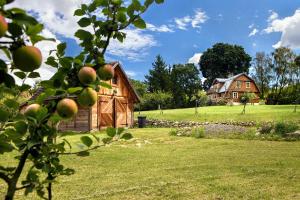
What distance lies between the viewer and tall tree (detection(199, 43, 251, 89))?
82.4m

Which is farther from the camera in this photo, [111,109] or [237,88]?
[237,88]

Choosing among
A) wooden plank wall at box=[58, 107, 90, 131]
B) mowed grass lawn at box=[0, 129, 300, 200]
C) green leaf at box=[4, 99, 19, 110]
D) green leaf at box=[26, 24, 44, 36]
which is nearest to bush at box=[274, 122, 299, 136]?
mowed grass lawn at box=[0, 129, 300, 200]

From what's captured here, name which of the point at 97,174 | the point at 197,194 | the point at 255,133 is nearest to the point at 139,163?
the point at 97,174

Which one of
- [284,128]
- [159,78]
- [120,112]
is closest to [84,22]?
[284,128]

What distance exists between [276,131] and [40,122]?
18.1 m

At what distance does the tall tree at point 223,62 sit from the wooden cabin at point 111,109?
5548 cm

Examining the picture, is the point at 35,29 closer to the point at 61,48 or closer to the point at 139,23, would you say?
the point at 61,48

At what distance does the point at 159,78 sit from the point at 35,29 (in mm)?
66364

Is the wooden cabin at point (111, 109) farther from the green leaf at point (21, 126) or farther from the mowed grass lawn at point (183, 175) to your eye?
the green leaf at point (21, 126)

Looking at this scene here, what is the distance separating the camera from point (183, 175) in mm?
8555

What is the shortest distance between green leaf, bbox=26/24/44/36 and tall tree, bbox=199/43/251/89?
8303 centimetres

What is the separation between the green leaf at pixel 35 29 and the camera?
1092 millimetres

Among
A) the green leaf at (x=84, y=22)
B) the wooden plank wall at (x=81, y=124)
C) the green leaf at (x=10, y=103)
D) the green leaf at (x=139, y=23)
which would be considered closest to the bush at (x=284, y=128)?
the wooden plank wall at (x=81, y=124)

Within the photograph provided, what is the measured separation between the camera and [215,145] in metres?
15.3
